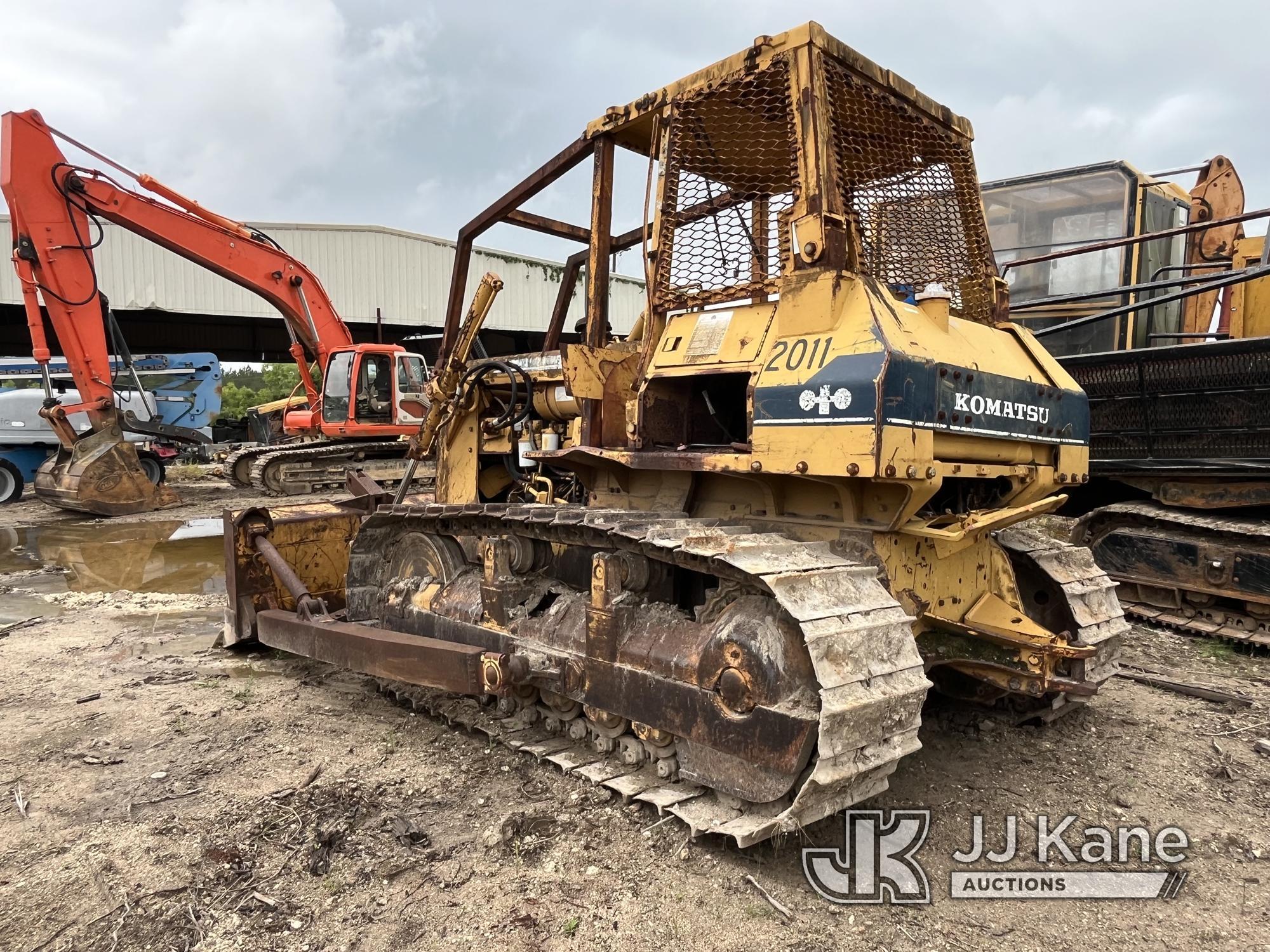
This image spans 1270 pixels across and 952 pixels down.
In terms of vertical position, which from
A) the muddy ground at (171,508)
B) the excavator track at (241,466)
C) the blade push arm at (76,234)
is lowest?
the muddy ground at (171,508)

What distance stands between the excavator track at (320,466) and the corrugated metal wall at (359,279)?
865cm

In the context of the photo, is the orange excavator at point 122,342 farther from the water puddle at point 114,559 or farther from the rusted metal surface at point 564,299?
Result: the rusted metal surface at point 564,299

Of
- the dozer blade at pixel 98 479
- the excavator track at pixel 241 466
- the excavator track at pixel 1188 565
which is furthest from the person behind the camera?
the excavator track at pixel 241 466

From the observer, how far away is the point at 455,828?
3252 mm

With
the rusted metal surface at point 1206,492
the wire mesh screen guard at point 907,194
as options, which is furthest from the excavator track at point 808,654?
the rusted metal surface at point 1206,492

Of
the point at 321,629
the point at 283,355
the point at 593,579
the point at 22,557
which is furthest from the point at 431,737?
the point at 283,355

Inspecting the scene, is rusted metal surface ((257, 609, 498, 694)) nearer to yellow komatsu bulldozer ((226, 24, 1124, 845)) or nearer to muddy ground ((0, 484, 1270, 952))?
yellow komatsu bulldozer ((226, 24, 1124, 845))

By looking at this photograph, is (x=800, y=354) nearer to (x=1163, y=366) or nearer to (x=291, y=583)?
(x=291, y=583)

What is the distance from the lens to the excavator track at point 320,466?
46.5ft

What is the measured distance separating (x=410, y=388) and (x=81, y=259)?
4.97 m

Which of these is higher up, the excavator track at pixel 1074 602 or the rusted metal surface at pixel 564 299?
the rusted metal surface at pixel 564 299

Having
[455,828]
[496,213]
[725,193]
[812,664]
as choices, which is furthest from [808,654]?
[496,213]

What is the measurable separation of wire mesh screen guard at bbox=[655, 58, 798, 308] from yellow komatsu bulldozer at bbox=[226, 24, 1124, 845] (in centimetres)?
1

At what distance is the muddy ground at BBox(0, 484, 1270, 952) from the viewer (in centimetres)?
264
